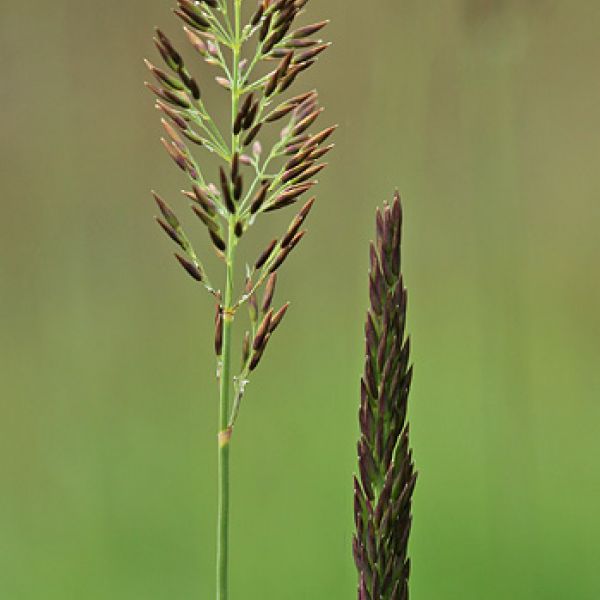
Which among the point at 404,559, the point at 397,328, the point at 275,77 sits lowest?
the point at 404,559

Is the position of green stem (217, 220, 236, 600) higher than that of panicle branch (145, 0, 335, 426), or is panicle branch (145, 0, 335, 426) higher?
panicle branch (145, 0, 335, 426)

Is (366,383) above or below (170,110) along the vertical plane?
below

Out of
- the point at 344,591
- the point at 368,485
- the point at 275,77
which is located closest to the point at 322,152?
the point at 275,77

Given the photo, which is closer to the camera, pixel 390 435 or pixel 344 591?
pixel 390 435

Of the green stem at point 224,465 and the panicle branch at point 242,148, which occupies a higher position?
the panicle branch at point 242,148

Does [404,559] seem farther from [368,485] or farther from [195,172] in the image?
[195,172]

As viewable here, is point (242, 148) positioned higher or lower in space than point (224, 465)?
higher

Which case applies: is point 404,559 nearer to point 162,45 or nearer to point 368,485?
point 368,485
